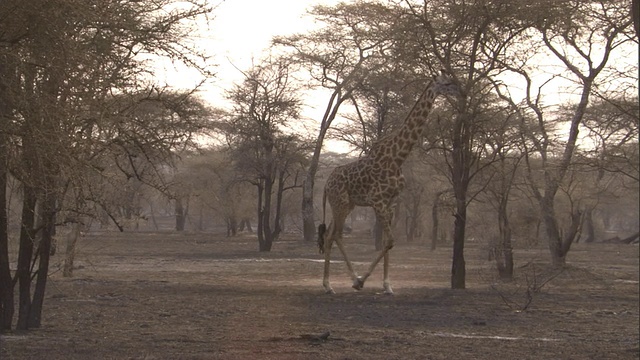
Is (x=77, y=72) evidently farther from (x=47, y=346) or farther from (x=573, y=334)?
(x=573, y=334)

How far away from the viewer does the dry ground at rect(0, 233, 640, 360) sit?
9055 millimetres

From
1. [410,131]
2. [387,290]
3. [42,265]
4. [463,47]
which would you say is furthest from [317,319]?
[463,47]

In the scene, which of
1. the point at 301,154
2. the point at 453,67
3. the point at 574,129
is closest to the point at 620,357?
the point at 453,67

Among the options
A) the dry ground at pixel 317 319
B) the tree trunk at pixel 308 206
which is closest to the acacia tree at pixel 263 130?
the tree trunk at pixel 308 206

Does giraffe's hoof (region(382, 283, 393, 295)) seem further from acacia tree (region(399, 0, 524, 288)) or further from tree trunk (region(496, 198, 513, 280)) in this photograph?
tree trunk (region(496, 198, 513, 280))

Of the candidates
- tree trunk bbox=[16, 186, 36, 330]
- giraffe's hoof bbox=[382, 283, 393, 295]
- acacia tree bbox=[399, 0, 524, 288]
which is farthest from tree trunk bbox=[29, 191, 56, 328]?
acacia tree bbox=[399, 0, 524, 288]

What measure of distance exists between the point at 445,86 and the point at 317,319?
4.42m

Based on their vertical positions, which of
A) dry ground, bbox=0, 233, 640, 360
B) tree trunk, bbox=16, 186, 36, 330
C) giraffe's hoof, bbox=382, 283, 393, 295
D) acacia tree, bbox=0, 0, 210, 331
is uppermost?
acacia tree, bbox=0, 0, 210, 331

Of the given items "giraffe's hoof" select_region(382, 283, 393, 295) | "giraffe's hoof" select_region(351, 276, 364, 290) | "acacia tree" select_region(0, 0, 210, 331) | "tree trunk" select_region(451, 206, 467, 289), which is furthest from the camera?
"tree trunk" select_region(451, 206, 467, 289)

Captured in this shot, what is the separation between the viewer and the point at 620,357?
899 cm

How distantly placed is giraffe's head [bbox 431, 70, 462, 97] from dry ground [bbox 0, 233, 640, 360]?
9.25 ft

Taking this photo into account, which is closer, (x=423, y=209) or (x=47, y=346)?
(x=47, y=346)

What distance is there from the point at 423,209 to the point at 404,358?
42.0m

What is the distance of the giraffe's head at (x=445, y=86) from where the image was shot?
47.7ft
